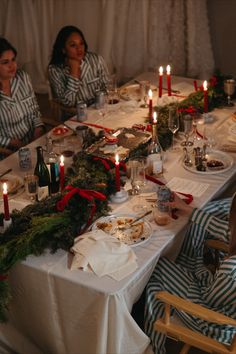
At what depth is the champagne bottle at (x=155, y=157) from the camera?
8.39 feet

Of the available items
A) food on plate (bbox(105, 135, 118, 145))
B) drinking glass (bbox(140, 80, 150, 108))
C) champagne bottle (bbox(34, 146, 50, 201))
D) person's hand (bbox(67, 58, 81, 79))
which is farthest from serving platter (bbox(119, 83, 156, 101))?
champagne bottle (bbox(34, 146, 50, 201))

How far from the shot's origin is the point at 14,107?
334 cm

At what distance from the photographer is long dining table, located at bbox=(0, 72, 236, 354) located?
182cm

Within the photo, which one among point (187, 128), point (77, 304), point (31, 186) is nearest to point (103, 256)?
point (77, 304)

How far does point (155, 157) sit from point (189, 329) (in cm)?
94

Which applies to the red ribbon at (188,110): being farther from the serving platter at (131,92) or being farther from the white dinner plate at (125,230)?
the white dinner plate at (125,230)

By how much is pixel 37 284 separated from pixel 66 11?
4207 mm

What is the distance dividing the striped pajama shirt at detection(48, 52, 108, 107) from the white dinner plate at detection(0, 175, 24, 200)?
1.35 m

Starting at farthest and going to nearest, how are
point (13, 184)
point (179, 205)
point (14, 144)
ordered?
point (14, 144), point (13, 184), point (179, 205)

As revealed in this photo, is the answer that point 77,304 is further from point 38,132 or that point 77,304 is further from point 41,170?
point 38,132

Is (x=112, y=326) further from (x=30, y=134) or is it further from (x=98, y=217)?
(x=30, y=134)

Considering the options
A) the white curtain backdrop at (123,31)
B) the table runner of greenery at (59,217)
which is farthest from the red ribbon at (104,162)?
the white curtain backdrop at (123,31)

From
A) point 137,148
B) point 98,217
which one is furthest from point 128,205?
point 137,148

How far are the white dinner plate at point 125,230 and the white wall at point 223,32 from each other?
313 centimetres
